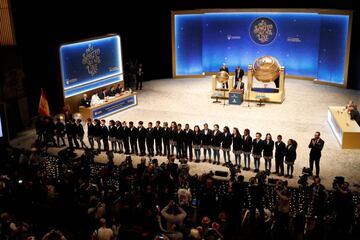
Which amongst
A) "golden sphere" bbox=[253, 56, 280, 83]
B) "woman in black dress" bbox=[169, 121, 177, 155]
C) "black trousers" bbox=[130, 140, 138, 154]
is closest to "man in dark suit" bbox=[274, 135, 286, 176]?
"woman in black dress" bbox=[169, 121, 177, 155]

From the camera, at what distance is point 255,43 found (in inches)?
1161

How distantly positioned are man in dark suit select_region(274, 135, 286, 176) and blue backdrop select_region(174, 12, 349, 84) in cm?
1291

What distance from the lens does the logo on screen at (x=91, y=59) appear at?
23.3 meters

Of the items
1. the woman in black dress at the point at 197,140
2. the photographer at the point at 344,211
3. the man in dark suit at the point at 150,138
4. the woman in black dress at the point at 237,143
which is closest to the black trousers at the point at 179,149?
the woman in black dress at the point at 197,140

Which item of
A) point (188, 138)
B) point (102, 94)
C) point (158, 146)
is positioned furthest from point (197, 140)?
point (102, 94)

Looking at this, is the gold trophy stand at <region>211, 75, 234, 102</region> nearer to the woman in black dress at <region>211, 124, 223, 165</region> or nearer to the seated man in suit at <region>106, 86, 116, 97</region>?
the seated man in suit at <region>106, 86, 116, 97</region>

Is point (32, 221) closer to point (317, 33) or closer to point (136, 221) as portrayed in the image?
point (136, 221)

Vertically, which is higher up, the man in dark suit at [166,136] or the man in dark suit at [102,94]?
the man in dark suit at [102,94]

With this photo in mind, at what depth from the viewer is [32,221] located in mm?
12797

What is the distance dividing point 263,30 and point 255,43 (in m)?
0.91

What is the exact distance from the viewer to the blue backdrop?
27359mm

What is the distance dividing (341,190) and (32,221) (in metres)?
7.91

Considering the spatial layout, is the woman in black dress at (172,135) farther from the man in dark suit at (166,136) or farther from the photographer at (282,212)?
the photographer at (282,212)

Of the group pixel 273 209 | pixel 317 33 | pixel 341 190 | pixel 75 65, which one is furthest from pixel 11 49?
pixel 317 33
